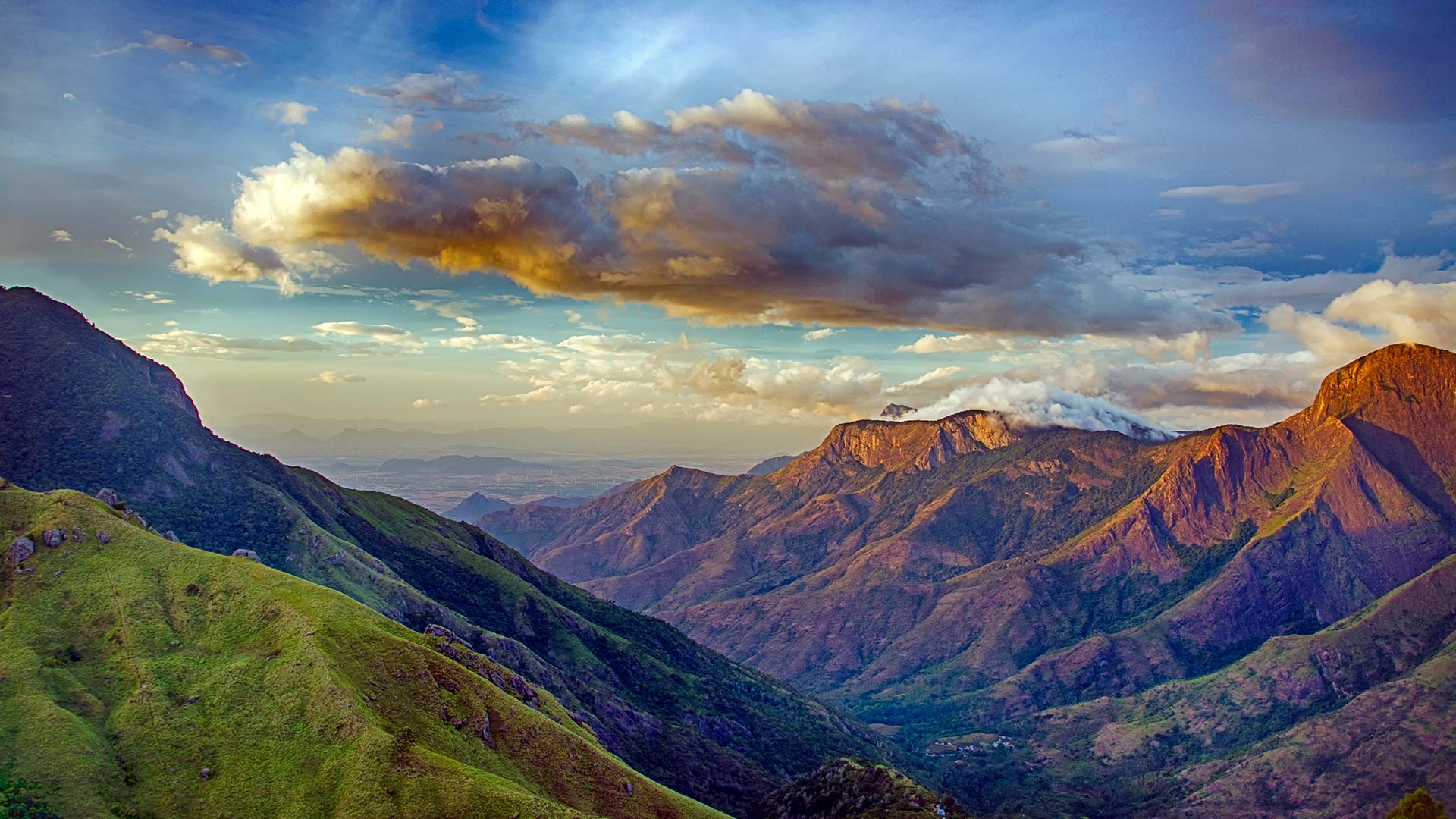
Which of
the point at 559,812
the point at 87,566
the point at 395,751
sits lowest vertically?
the point at 559,812

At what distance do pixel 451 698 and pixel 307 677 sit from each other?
87.0ft

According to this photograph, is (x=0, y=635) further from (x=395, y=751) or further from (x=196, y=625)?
(x=395, y=751)

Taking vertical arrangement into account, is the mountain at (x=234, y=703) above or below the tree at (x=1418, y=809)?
above

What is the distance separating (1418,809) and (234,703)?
22673 cm

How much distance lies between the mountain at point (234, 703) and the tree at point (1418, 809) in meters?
150

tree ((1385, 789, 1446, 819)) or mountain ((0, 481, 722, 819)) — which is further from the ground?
mountain ((0, 481, 722, 819))

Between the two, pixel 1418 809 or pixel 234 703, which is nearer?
pixel 234 703

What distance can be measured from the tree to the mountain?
150 metres

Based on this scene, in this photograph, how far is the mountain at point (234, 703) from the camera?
137 meters

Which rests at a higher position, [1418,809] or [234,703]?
[234,703]

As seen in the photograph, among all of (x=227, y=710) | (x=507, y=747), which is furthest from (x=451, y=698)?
(x=227, y=710)

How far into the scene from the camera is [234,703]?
15212cm

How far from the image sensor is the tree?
189m

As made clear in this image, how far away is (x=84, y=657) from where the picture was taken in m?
155
